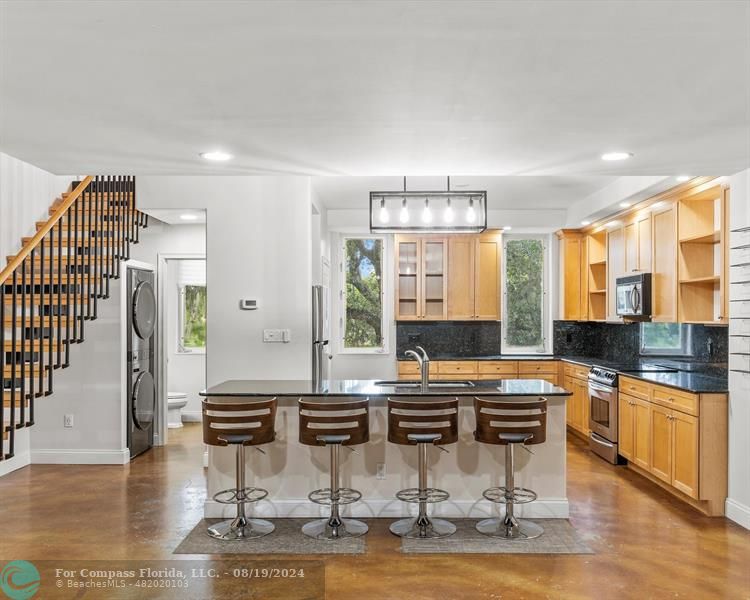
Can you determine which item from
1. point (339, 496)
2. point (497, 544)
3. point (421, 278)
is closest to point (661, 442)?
point (497, 544)

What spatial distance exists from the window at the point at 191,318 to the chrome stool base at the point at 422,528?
4912mm

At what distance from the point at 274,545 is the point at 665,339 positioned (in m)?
4.36

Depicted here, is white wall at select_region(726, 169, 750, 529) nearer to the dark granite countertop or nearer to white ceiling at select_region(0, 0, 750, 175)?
the dark granite countertop

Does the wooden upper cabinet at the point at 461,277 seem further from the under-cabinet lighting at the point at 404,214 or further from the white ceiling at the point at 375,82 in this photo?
the white ceiling at the point at 375,82

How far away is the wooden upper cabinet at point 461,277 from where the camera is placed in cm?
790

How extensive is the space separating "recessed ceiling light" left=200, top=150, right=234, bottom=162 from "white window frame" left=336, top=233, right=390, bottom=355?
14.3 feet

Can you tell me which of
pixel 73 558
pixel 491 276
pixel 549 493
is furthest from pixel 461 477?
pixel 491 276

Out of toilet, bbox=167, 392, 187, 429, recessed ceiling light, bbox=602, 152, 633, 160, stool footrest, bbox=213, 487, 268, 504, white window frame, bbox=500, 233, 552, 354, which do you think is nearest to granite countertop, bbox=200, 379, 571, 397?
stool footrest, bbox=213, 487, 268, 504

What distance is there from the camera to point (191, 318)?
843 cm

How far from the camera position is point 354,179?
6055mm

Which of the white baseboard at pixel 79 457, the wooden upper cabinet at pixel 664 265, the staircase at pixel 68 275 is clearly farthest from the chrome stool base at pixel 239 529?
the wooden upper cabinet at pixel 664 265

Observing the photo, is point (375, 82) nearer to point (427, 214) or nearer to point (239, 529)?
point (427, 214)

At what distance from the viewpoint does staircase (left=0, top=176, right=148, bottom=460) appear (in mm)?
5198

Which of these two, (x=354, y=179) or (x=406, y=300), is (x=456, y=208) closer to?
(x=354, y=179)
